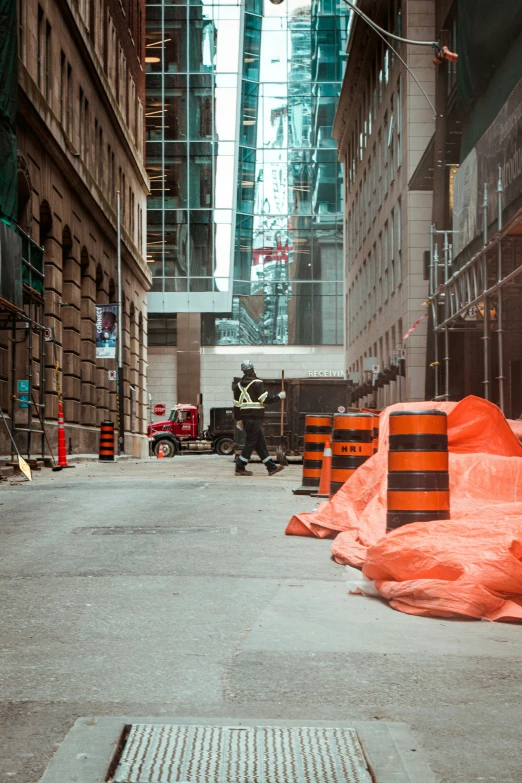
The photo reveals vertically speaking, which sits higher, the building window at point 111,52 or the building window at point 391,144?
the building window at point 111,52

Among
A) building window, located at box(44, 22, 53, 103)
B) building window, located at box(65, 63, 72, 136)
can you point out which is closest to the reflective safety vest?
building window, located at box(44, 22, 53, 103)

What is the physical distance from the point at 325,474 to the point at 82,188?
2055 cm

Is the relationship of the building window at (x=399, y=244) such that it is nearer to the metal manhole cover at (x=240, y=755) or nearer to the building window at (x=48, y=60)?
the building window at (x=48, y=60)

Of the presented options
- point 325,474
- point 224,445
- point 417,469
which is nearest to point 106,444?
point 325,474

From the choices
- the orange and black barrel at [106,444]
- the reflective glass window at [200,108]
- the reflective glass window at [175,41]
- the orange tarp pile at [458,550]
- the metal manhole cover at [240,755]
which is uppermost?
the reflective glass window at [175,41]

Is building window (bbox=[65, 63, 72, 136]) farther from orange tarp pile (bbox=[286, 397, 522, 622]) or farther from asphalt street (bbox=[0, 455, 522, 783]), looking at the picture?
orange tarp pile (bbox=[286, 397, 522, 622])

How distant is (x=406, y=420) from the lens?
8.69 metres

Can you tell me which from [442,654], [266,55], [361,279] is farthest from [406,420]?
[266,55]

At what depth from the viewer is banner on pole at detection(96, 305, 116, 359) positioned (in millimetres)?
34000

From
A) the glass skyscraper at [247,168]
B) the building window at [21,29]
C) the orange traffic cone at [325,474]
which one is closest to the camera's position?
the orange traffic cone at [325,474]

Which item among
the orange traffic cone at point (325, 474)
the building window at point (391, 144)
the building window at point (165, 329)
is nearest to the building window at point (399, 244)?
the building window at point (391, 144)

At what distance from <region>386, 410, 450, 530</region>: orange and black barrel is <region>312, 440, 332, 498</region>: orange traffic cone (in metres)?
5.30

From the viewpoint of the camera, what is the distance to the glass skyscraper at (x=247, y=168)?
6356 cm

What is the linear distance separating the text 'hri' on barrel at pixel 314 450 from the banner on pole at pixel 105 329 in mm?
19085
